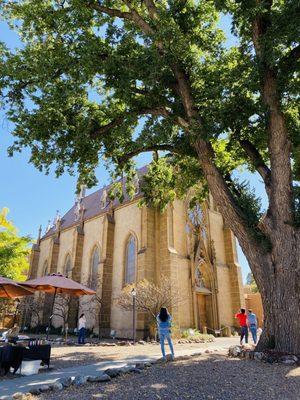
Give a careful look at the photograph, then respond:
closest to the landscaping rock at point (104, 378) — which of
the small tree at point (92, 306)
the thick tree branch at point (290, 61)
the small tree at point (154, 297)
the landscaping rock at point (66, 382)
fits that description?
the landscaping rock at point (66, 382)

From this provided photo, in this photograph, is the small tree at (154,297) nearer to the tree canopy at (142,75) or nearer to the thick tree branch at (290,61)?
Answer: the tree canopy at (142,75)

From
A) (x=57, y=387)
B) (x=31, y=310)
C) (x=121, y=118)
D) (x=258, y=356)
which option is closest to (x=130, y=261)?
(x=31, y=310)

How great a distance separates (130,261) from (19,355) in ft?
57.0

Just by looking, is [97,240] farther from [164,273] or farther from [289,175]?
[289,175]

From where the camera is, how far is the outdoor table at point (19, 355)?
893 cm

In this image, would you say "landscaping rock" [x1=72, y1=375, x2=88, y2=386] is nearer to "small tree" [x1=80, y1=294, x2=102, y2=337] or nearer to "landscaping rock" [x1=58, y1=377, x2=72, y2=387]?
"landscaping rock" [x1=58, y1=377, x2=72, y2=387]

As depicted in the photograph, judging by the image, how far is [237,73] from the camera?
37.9 feet

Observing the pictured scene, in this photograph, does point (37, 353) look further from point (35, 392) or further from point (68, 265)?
point (68, 265)

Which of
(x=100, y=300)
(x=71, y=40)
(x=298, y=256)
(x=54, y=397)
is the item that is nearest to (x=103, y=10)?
(x=71, y=40)

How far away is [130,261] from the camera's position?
86.7ft

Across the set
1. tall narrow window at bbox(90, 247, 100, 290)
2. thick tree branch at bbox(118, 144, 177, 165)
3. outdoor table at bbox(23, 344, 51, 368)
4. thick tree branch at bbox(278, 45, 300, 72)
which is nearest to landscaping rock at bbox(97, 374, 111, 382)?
outdoor table at bbox(23, 344, 51, 368)

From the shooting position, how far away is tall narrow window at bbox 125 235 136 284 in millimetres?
25844

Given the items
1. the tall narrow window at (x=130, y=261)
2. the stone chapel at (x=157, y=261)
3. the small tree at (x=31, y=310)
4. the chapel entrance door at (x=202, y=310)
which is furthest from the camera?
the small tree at (x=31, y=310)

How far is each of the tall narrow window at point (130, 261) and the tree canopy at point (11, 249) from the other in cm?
817
